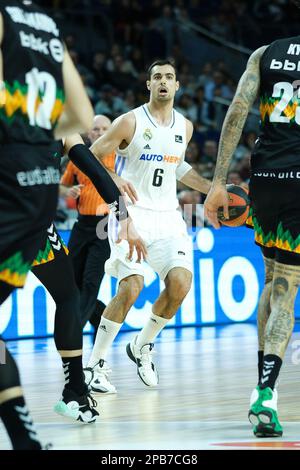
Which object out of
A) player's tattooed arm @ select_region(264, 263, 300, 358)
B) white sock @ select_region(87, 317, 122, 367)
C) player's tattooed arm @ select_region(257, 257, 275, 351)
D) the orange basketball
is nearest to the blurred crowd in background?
white sock @ select_region(87, 317, 122, 367)

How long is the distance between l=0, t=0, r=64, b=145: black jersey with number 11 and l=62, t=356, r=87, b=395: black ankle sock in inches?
81.2

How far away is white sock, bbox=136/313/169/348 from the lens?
831cm

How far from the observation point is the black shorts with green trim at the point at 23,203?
412 centimetres

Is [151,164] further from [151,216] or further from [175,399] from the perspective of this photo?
[175,399]

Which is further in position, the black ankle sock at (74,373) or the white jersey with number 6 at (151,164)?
the white jersey with number 6 at (151,164)

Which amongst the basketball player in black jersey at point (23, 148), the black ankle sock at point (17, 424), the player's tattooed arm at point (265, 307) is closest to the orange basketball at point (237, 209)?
the player's tattooed arm at point (265, 307)

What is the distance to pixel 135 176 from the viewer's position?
27.7ft

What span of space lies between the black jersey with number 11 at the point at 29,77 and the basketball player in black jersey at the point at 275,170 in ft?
5.71

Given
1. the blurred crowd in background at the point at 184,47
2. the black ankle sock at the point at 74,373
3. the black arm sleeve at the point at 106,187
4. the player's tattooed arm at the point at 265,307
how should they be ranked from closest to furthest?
the black arm sleeve at the point at 106,187
the black ankle sock at the point at 74,373
the player's tattooed arm at the point at 265,307
the blurred crowd in background at the point at 184,47

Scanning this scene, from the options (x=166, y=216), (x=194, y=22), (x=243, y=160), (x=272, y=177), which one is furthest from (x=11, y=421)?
(x=194, y=22)

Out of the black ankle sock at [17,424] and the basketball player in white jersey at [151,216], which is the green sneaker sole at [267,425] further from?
the basketball player in white jersey at [151,216]

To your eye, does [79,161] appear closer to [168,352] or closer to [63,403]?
[63,403]

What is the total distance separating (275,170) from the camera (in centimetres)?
586

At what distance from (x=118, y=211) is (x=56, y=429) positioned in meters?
1.41
